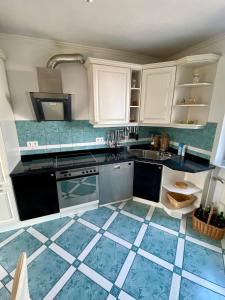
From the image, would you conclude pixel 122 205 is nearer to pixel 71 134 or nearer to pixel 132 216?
pixel 132 216

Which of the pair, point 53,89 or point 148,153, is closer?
point 53,89

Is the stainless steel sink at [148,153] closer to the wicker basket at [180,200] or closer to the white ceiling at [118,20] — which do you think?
the wicker basket at [180,200]

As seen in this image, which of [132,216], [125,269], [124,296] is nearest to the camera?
[124,296]

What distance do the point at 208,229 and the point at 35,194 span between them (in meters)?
2.23

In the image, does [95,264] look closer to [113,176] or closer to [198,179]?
[113,176]

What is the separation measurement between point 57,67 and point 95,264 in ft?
8.23

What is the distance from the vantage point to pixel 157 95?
2287mm

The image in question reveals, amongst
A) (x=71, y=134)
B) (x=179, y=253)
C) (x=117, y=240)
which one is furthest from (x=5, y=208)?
(x=179, y=253)

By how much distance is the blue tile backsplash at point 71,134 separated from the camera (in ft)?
6.97

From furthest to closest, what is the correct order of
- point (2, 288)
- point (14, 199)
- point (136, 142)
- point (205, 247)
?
1. point (136, 142)
2. point (14, 199)
3. point (205, 247)
4. point (2, 288)

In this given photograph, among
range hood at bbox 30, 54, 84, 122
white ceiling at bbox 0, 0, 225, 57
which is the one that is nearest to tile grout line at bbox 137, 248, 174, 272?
range hood at bbox 30, 54, 84, 122

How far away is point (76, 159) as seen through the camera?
2297mm

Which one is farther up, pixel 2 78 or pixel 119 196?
pixel 2 78

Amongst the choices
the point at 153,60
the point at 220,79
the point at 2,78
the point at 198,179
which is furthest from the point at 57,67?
the point at 198,179
